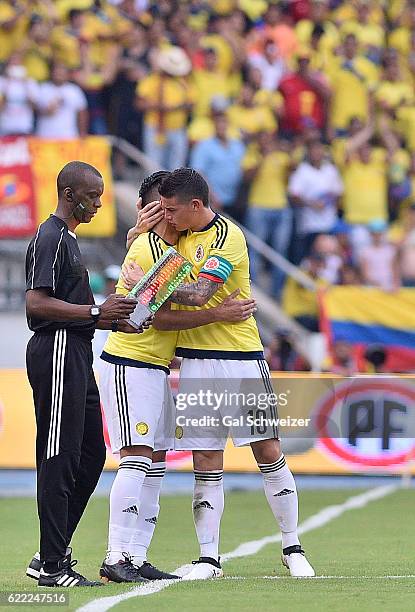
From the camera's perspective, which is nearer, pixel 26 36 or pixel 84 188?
pixel 84 188

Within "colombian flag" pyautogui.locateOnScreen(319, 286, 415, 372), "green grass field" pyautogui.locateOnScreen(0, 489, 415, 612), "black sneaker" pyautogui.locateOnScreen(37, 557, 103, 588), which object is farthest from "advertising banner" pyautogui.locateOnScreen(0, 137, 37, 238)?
"black sneaker" pyautogui.locateOnScreen(37, 557, 103, 588)

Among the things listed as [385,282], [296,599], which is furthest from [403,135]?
[296,599]

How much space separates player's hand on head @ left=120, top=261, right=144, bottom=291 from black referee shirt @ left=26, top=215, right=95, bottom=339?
34 centimetres

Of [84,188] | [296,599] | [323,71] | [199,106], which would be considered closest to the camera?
[296,599]

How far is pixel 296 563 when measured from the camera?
24.8 feet

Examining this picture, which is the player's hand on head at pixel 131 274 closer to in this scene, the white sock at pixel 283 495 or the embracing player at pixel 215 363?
the embracing player at pixel 215 363

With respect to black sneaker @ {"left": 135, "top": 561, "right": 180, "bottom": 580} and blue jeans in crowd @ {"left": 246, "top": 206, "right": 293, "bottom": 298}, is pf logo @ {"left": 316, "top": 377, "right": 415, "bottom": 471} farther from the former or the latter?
black sneaker @ {"left": 135, "top": 561, "right": 180, "bottom": 580}

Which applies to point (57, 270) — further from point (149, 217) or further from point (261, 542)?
point (261, 542)

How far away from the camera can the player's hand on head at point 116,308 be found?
6.90 m

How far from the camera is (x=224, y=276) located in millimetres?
7434

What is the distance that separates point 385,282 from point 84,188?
11.1 m

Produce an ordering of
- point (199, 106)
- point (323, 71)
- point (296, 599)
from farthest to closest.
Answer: point (323, 71) < point (199, 106) < point (296, 599)

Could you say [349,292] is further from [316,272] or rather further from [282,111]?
[282,111]

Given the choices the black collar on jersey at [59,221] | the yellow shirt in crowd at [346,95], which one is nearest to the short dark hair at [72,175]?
the black collar on jersey at [59,221]
